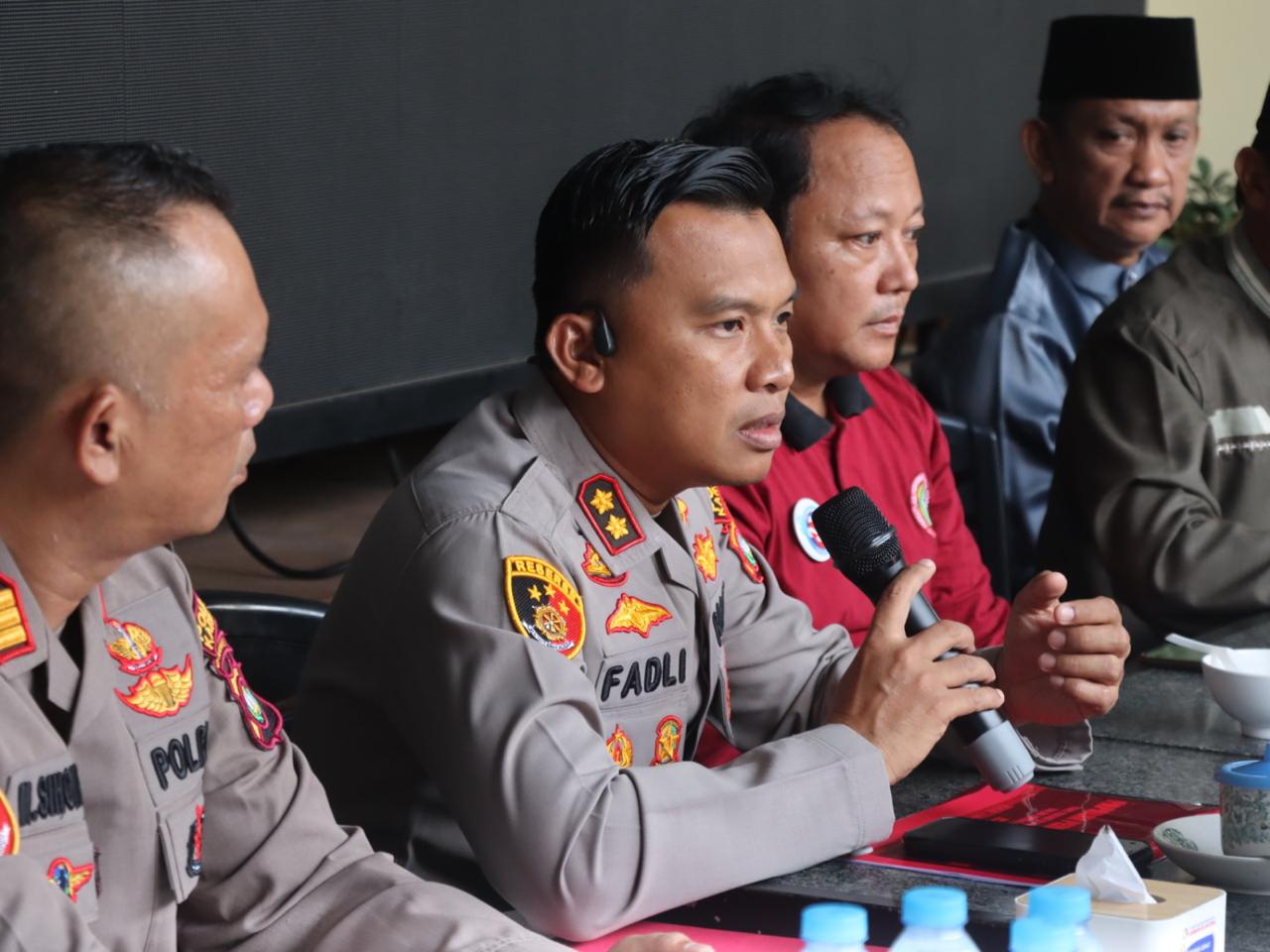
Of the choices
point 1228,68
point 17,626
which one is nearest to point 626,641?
point 17,626

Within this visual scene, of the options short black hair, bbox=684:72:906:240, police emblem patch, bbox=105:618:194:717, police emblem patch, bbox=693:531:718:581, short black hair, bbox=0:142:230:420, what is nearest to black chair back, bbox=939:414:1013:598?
short black hair, bbox=684:72:906:240

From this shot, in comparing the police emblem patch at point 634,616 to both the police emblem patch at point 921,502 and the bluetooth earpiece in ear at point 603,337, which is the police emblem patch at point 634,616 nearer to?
the bluetooth earpiece in ear at point 603,337

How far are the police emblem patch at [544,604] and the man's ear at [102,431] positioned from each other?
414 millimetres

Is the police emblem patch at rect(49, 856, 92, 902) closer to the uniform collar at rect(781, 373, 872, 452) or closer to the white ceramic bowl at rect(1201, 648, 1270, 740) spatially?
the white ceramic bowl at rect(1201, 648, 1270, 740)

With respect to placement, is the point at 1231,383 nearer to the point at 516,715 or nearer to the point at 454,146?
the point at 516,715

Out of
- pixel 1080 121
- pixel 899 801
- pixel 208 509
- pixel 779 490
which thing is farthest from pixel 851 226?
pixel 1080 121

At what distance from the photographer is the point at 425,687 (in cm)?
145

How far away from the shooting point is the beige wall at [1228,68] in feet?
21.9

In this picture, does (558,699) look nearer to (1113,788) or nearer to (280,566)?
(1113,788)

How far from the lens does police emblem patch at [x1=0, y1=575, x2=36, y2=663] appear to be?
43.6 inches

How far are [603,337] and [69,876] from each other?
72 cm

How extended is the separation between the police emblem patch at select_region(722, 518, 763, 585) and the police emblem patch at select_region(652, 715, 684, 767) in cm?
25

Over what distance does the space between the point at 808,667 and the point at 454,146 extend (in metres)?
2.10

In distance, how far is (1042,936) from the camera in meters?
0.88
